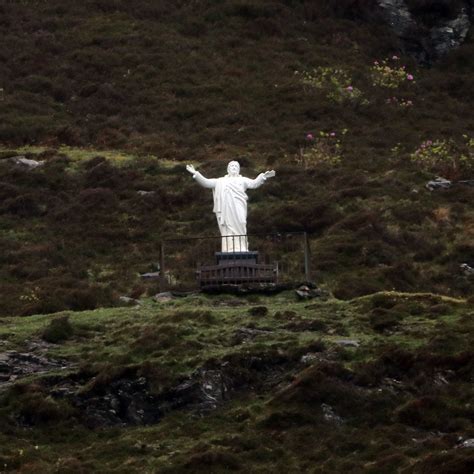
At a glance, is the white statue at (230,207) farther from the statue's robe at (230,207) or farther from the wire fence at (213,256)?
the wire fence at (213,256)

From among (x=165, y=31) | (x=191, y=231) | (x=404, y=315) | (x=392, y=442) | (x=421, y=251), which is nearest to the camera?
(x=392, y=442)

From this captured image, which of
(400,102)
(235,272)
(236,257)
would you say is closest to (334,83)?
(400,102)

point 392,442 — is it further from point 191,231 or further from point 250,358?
point 191,231

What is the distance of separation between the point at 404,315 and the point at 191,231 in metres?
19.1

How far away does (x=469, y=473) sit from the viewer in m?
29.8

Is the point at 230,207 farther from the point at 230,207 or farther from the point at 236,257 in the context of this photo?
the point at 236,257

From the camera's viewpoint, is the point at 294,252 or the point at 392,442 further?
the point at 294,252

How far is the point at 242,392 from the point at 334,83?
41.0 metres

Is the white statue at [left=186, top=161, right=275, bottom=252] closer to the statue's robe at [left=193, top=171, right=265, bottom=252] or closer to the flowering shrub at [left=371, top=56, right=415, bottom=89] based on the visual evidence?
the statue's robe at [left=193, top=171, right=265, bottom=252]

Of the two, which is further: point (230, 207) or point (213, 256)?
point (213, 256)

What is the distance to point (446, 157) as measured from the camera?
67000 mm

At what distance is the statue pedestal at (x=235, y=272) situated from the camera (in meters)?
44.6

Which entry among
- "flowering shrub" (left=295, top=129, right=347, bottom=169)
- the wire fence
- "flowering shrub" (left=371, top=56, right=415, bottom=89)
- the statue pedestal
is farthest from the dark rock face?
the statue pedestal

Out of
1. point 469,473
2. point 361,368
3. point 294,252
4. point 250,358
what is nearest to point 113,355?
point 250,358
